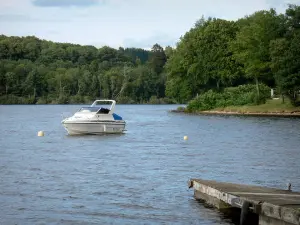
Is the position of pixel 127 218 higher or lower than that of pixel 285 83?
lower

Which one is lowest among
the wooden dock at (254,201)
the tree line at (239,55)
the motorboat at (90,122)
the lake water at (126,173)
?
the lake water at (126,173)

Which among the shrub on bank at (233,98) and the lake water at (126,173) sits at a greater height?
the shrub on bank at (233,98)

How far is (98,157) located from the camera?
35.2m

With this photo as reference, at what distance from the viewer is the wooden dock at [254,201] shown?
624 inches

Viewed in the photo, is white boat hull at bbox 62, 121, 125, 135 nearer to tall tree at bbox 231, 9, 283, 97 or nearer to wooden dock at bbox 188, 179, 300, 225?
wooden dock at bbox 188, 179, 300, 225

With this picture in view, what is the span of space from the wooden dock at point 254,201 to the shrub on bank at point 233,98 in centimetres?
7412

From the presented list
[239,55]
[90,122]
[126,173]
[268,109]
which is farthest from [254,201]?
[239,55]

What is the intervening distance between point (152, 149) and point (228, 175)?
1346 cm

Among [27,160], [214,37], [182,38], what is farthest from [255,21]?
[27,160]

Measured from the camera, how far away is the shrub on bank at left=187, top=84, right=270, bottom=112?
311 feet

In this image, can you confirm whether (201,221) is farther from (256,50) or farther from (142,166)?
(256,50)

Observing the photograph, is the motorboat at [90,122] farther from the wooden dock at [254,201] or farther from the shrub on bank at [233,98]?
the shrub on bank at [233,98]

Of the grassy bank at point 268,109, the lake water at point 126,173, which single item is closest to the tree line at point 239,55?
the grassy bank at point 268,109

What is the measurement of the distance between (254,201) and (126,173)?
11.9 metres
